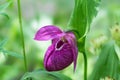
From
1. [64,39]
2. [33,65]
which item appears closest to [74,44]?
[64,39]

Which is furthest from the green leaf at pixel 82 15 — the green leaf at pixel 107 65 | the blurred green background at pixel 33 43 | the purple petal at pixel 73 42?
the blurred green background at pixel 33 43

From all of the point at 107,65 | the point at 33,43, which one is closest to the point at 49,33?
the point at 107,65

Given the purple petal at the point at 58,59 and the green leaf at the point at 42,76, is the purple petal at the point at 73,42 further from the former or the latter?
the green leaf at the point at 42,76

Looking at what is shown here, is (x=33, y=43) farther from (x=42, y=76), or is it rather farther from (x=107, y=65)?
(x=42, y=76)

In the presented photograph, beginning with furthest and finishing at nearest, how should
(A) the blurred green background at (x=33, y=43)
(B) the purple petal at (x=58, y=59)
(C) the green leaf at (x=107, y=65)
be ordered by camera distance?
1. (A) the blurred green background at (x=33, y=43)
2. (C) the green leaf at (x=107, y=65)
3. (B) the purple petal at (x=58, y=59)

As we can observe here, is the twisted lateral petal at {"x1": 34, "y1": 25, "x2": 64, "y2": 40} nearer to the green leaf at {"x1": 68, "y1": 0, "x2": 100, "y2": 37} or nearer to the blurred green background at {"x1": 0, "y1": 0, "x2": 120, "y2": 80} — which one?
the green leaf at {"x1": 68, "y1": 0, "x2": 100, "y2": 37}

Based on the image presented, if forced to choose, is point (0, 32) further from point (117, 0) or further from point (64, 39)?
point (64, 39)
